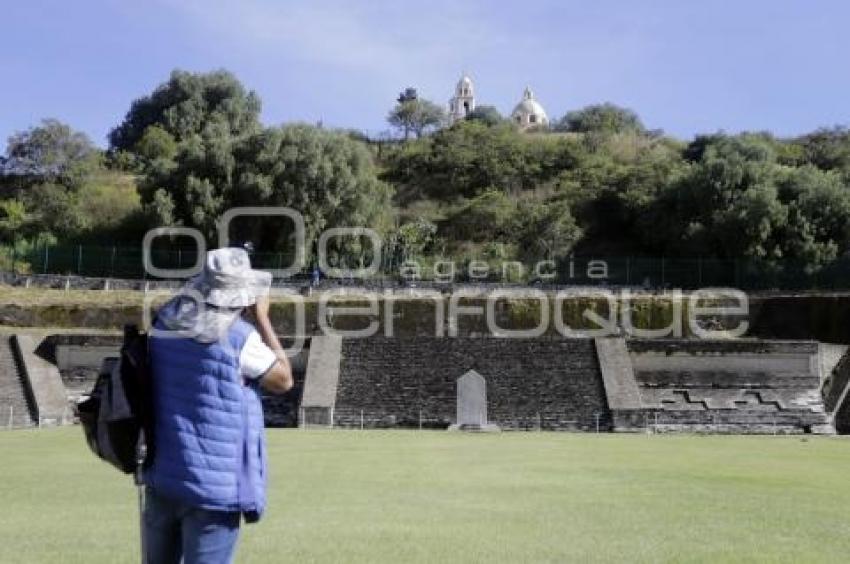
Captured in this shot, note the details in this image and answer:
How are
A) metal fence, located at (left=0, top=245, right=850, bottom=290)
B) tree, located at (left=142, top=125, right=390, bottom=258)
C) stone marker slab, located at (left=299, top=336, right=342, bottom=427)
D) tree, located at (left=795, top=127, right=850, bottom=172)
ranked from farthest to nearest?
tree, located at (left=795, top=127, right=850, bottom=172), tree, located at (left=142, top=125, right=390, bottom=258), metal fence, located at (left=0, top=245, right=850, bottom=290), stone marker slab, located at (left=299, top=336, right=342, bottom=427)

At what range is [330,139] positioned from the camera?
143 feet

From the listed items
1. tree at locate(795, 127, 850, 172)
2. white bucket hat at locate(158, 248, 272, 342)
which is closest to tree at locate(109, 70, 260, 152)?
tree at locate(795, 127, 850, 172)

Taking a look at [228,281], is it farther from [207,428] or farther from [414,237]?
[414,237]

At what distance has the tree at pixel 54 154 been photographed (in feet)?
165

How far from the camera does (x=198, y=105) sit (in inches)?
2509

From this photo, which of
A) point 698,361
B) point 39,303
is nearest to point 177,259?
point 39,303

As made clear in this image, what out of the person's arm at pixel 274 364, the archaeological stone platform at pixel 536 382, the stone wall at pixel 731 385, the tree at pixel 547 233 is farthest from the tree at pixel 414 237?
the person's arm at pixel 274 364

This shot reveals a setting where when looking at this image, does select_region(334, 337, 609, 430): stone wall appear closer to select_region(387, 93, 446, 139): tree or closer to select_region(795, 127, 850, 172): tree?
select_region(795, 127, 850, 172): tree

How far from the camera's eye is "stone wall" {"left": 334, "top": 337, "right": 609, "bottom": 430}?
2477 cm

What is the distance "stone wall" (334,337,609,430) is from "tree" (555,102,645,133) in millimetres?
51691

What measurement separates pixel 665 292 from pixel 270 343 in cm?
3568

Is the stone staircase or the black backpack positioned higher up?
the black backpack

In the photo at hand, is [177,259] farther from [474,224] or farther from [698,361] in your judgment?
[698,361]

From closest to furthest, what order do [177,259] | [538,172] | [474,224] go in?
[177,259]
[474,224]
[538,172]
